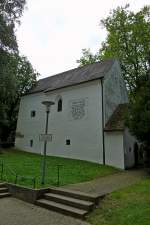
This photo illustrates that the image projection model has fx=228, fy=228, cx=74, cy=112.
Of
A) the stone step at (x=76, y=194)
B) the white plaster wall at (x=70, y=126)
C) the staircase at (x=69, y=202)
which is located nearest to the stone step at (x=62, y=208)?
the staircase at (x=69, y=202)

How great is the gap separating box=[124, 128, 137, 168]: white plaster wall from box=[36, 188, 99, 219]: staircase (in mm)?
9609

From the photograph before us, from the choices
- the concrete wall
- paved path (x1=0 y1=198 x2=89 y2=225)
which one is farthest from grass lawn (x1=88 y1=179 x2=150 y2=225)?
the concrete wall

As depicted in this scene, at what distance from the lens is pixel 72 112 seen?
2175 centimetres

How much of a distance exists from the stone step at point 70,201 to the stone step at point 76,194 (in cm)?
14

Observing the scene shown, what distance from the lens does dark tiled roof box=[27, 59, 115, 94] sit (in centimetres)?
2109

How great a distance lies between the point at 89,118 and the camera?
790 inches

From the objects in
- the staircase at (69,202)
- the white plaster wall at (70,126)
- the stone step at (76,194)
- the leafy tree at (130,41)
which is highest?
the leafy tree at (130,41)

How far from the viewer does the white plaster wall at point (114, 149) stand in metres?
17.7

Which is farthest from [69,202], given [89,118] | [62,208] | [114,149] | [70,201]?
[89,118]

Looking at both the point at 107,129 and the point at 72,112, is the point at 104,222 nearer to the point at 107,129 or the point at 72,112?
the point at 107,129

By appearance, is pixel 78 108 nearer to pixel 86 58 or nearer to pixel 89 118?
pixel 89 118

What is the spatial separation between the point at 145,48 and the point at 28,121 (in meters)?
16.2

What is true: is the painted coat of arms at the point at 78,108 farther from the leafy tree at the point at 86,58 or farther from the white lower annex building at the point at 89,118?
the leafy tree at the point at 86,58

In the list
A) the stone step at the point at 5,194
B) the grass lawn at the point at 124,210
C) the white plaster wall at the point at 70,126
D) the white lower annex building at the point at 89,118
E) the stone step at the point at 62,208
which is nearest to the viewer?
the grass lawn at the point at 124,210
